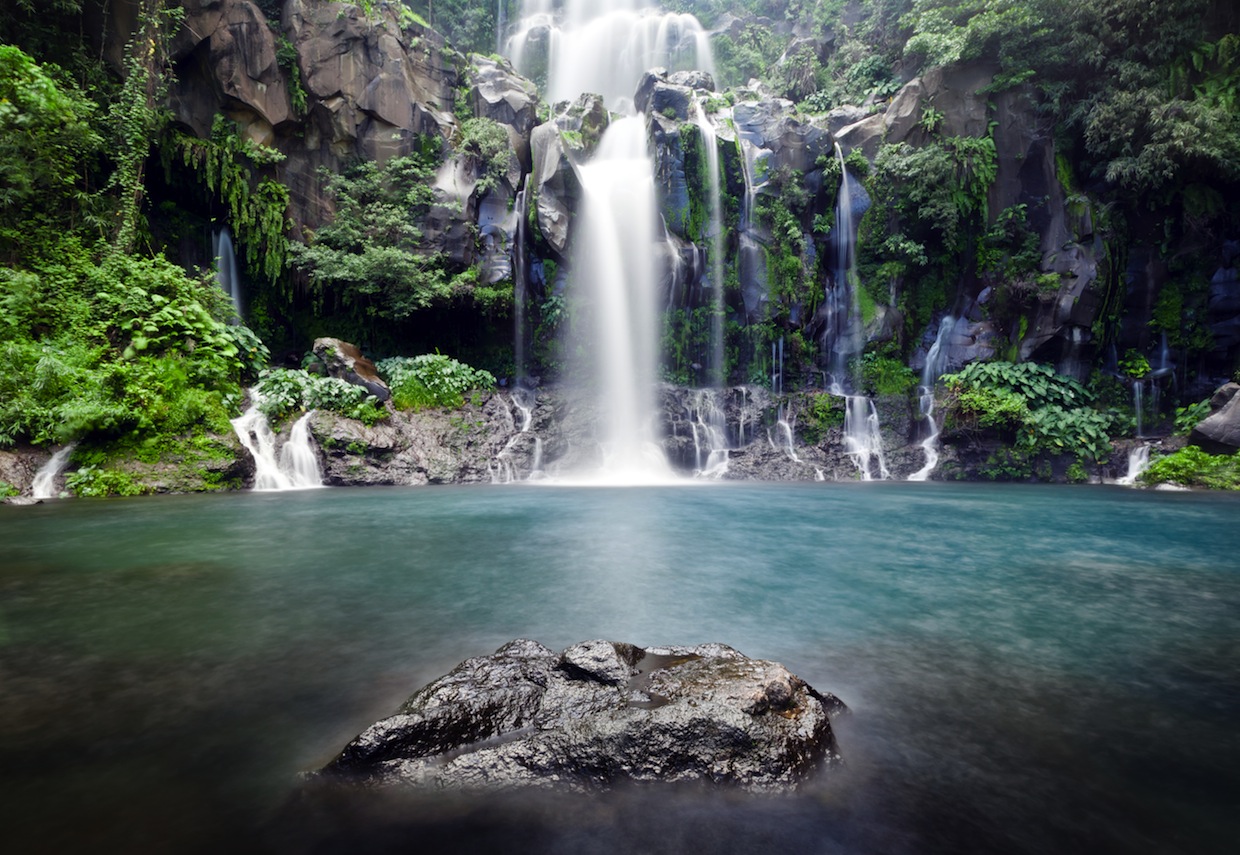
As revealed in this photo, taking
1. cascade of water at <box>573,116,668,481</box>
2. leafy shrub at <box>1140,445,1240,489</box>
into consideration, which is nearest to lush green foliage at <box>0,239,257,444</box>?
cascade of water at <box>573,116,668,481</box>

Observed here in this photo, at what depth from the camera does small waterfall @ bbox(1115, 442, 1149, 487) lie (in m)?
13.8

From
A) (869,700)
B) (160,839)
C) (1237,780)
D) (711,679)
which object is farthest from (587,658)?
(1237,780)

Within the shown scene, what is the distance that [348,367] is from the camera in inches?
520

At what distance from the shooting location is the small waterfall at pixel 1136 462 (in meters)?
13.8

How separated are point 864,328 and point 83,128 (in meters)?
18.8

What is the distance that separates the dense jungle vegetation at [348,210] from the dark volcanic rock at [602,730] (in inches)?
426

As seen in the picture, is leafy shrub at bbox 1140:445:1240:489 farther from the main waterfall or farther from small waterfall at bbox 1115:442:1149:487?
the main waterfall

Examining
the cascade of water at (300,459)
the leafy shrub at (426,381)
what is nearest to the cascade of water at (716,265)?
the leafy shrub at (426,381)

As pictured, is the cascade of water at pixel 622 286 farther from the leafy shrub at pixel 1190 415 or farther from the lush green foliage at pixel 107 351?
the leafy shrub at pixel 1190 415

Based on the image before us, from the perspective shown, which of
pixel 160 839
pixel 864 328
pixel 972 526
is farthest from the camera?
pixel 864 328

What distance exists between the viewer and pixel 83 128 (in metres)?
12.0

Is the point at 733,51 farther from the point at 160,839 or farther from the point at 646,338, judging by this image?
the point at 160,839

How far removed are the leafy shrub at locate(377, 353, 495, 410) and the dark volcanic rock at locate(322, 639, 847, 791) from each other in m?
12.2

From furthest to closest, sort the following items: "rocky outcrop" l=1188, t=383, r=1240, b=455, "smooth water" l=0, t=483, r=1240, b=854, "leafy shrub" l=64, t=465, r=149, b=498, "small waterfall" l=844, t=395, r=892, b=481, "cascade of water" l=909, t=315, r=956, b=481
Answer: "small waterfall" l=844, t=395, r=892, b=481 < "cascade of water" l=909, t=315, r=956, b=481 < "rocky outcrop" l=1188, t=383, r=1240, b=455 < "leafy shrub" l=64, t=465, r=149, b=498 < "smooth water" l=0, t=483, r=1240, b=854
